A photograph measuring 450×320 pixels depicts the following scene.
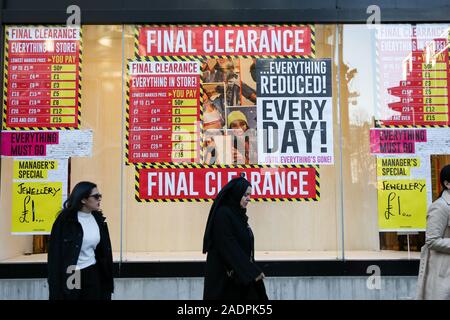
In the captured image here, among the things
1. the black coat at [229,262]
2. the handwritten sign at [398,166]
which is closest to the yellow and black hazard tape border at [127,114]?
the black coat at [229,262]

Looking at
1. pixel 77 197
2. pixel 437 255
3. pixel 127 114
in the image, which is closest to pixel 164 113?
pixel 127 114

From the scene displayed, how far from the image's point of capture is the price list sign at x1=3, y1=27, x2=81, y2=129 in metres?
7.38

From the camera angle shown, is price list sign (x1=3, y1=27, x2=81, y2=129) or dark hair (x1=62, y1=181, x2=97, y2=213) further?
price list sign (x1=3, y1=27, x2=81, y2=129)

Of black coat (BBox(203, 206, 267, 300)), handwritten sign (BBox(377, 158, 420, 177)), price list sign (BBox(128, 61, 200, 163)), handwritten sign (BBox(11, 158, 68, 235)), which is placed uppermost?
price list sign (BBox(128, 61, 200, 163))

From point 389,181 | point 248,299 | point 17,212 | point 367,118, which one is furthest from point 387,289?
point 17,212

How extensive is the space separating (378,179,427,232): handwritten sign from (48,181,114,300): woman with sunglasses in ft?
12.7

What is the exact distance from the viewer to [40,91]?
24.3 ft

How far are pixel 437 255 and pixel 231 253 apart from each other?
1781mm

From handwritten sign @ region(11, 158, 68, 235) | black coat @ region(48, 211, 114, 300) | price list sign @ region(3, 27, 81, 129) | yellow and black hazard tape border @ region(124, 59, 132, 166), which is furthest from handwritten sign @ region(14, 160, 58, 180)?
black coat @ region(48, 211, 114, 300)

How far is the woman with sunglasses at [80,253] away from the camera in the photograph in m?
4.81

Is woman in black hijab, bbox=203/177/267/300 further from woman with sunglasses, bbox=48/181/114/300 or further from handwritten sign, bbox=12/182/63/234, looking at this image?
handwritten sign, bbox=12/182/63/234

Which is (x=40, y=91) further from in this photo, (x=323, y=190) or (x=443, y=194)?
(x=443, y=194)

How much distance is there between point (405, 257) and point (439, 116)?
6.32 feet

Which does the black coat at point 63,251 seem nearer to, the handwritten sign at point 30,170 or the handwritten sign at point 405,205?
the handwritten sign at point 30,170
